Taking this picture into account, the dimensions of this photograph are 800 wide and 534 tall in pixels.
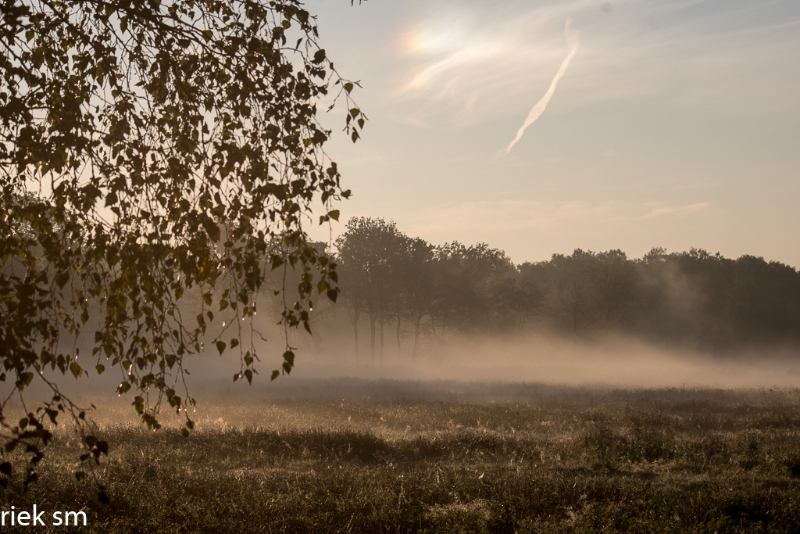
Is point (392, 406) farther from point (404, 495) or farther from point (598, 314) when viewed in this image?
point (598, 314)

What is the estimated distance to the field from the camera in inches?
358

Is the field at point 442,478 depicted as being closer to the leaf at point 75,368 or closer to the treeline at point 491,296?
the leaf at point 75,368

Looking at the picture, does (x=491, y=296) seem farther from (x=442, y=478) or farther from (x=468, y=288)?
(x=442, y=478)

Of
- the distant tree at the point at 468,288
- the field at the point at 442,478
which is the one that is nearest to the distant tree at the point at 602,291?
the distant tree at the point at 468,288

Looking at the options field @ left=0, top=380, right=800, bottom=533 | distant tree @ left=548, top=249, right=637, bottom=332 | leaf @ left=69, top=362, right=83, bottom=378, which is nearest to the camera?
leaf @ left=69, top=362, right=83, bottom=378

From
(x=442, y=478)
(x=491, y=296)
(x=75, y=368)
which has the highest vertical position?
(x=491, y=296)

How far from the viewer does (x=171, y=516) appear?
30.2 ft

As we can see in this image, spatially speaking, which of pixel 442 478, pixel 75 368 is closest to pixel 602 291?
pixel 442 478

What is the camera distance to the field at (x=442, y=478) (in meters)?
9.09

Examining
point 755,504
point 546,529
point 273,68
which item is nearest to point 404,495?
point 546,529

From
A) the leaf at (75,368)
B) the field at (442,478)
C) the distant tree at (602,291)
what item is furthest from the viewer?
the distant tree at (602,291)

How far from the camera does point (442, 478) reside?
1166 cm

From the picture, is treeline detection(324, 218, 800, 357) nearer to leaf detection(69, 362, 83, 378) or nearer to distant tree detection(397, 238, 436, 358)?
distant tree detection(397, 238, 436, 358)

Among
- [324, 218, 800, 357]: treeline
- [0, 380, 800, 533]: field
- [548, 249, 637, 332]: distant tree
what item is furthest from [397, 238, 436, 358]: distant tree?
[0, 380, 800, 533]: field
